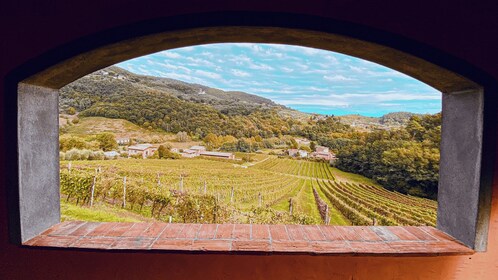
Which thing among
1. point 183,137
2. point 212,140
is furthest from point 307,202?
point 183,137

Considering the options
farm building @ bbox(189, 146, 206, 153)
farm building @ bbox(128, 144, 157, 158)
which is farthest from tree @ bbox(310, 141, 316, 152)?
farm building @ bbox(128, 144, 157, 158)

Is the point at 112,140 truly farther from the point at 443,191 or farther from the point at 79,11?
the point at 443,191

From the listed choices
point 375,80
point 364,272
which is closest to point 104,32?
point 364,272

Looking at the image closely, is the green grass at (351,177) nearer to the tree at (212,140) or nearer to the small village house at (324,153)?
the small village house at (324,153)

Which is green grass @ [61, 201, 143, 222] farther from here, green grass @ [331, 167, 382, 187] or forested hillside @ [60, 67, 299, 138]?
green grass @ [331, 167, 382, 187]

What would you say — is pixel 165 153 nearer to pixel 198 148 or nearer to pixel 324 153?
pixel 198 148

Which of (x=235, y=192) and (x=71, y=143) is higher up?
(x=71, y=143)
